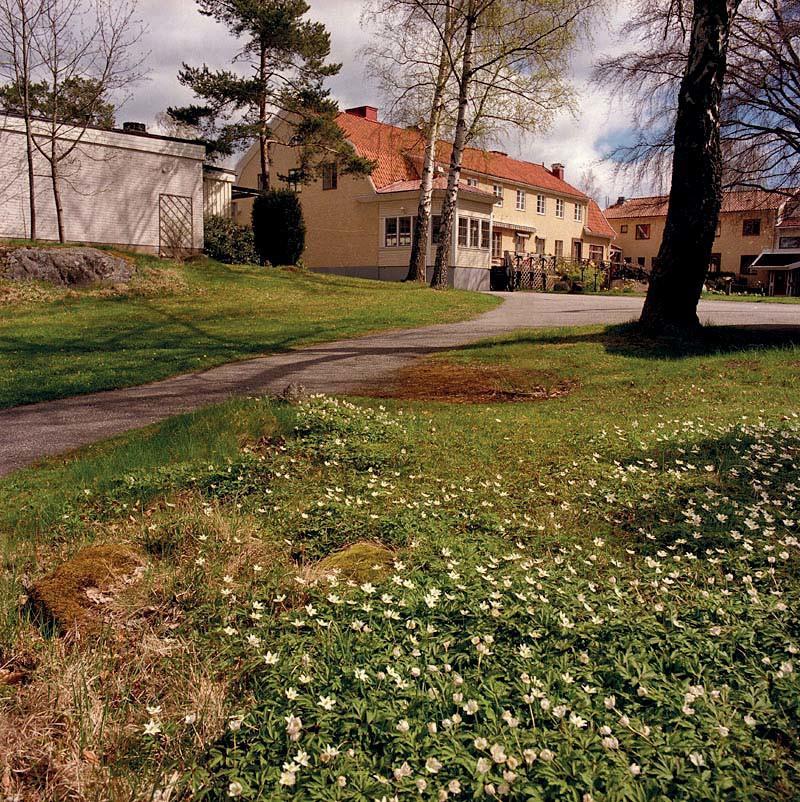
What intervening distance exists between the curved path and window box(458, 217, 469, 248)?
21.3m

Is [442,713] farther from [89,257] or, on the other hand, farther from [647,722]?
[89,257]

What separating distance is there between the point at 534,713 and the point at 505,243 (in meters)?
46.2

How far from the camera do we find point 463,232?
1470 inches

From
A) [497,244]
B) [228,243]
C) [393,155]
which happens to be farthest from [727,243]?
[228,243]

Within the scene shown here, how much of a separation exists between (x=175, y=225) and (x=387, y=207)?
1312 cm

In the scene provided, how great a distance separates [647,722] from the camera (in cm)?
276

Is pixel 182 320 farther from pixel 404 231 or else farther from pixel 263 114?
pixel 404 231

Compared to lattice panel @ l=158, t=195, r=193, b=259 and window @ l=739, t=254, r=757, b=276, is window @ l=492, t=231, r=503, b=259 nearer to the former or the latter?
lattice panel @ l=158, t=195, r=193, b=259

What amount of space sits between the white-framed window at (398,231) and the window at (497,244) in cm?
972

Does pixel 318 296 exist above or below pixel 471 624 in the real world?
above

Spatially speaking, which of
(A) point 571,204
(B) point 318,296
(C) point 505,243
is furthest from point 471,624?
(A) point 571,204

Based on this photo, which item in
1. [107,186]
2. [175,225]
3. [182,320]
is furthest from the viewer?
[175,225]

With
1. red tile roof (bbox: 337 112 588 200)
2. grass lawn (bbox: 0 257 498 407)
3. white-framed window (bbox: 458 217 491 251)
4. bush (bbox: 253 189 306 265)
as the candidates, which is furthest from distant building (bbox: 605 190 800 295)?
grass lawn (bbox: 0 257 498 407)

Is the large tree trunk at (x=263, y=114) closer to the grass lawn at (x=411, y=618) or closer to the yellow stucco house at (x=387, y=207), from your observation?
the yellow stucco house at (x=387, y=207)
